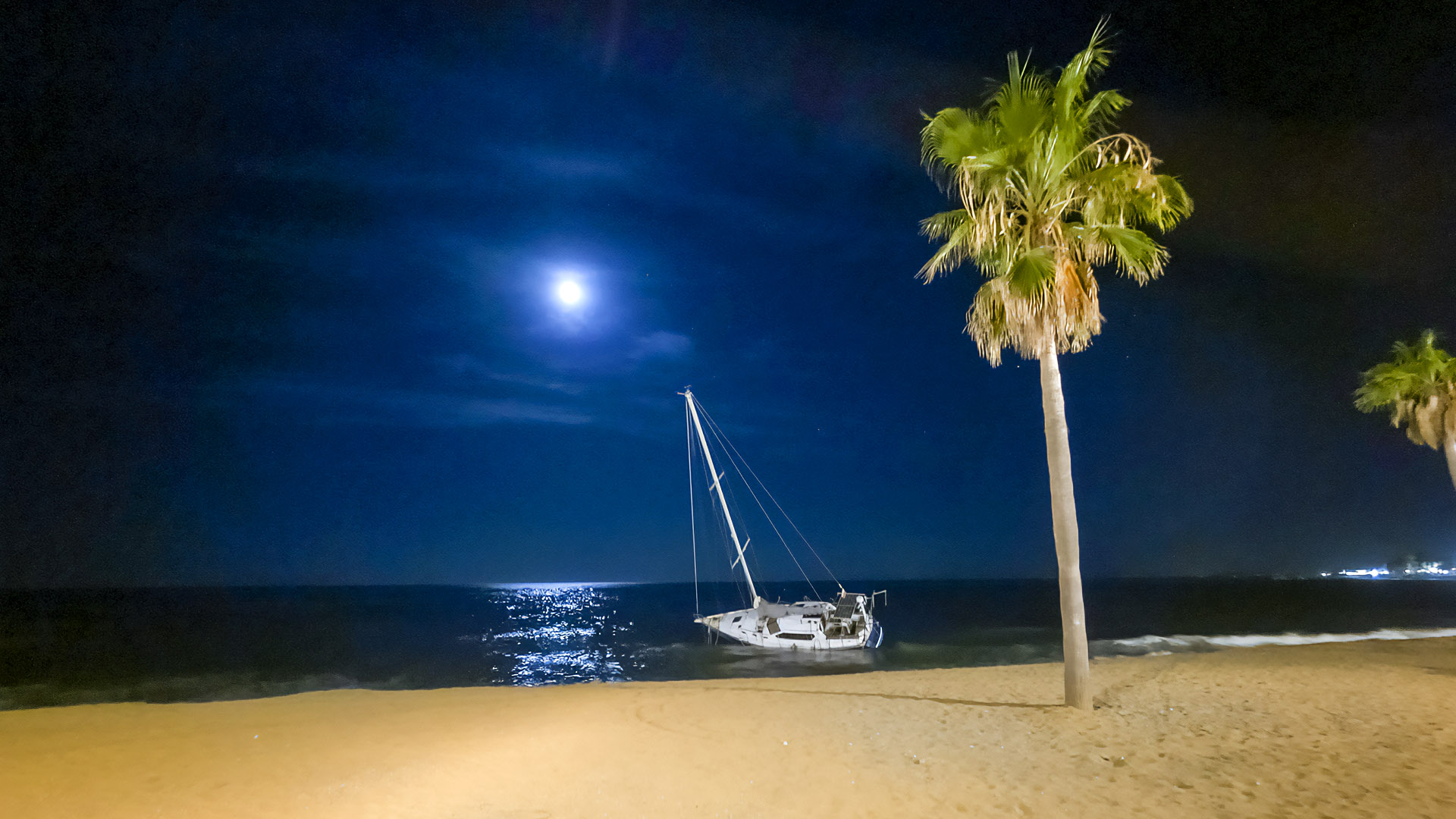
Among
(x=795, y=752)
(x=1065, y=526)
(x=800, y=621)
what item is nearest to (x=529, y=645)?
(x=800, y=621)

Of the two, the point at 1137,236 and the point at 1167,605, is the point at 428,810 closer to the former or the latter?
the point at 1137,236

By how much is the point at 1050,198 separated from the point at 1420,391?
695 inches

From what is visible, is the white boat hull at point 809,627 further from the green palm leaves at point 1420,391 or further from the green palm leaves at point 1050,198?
the green palm leaves at point 1050,198

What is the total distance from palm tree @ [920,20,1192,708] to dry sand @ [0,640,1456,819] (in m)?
2.47

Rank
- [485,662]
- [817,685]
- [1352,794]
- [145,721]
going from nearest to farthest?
1. [1352,794]
2. [145,721]
3. [817,685]
4. [485,662]

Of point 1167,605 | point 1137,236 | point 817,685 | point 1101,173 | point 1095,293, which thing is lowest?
point 1167,605

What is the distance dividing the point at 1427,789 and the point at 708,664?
1287 inches

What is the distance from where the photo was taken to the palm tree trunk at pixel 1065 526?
11156 millimetres

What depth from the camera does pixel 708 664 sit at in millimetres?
37250

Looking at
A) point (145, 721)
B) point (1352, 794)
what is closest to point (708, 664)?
point (145, 721)

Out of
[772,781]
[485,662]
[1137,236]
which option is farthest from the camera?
[485,662]

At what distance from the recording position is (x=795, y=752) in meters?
9.92

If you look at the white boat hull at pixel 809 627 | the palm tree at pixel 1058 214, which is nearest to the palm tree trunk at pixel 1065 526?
the palm tree at pixel 1058 214

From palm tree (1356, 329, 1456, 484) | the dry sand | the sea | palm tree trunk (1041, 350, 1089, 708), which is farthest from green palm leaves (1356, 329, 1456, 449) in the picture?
palm tree trunk (1041, 350, 1089, 708)
